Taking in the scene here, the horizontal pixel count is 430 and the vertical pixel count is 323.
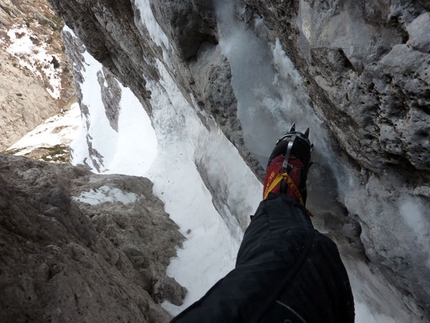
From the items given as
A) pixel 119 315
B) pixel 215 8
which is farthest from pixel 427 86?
pixel 119 315

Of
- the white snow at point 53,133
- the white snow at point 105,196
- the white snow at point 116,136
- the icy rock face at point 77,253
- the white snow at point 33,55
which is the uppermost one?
the white snow at point 33,55

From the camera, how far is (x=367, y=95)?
6.36ft

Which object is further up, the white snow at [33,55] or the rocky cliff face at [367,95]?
the white snow at [33,55]

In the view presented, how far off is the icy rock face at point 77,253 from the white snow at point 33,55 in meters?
30.9

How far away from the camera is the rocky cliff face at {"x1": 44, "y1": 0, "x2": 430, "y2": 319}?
1683 mm

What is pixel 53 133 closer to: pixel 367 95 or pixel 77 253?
pixel 77 253

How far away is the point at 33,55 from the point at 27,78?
2.91 meters

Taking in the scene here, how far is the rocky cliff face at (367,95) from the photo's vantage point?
5.52 feet

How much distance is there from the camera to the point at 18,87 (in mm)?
31094

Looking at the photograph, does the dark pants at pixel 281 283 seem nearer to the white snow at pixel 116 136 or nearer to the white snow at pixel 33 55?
the white snow at pixel 116 136

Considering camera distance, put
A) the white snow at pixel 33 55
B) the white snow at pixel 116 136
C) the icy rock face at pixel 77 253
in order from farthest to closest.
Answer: the white snow at pixel 33 55
the white snow at pixel 116 136
the icy rock face at pixel 77 253

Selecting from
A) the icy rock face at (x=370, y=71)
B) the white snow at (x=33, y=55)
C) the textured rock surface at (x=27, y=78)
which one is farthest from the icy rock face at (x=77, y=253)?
the white snow at (x=33, y=55)

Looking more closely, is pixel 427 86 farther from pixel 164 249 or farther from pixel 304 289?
pixel 164 249

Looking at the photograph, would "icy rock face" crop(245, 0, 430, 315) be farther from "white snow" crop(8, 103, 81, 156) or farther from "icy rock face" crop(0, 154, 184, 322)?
"white snow" crop(8, 103, 81, 156)
